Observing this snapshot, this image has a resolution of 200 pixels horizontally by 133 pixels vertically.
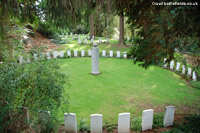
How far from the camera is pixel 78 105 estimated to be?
19.0 ft

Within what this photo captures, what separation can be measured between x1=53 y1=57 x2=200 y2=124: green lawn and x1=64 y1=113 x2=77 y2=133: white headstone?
0.63 meters

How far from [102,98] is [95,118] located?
2206 millimetres

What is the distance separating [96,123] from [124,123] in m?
0.68

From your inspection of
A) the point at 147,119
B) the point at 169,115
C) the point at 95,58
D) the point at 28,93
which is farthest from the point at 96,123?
the point at 95,58

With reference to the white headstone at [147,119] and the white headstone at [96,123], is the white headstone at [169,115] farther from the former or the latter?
the white headstone at [96,123]

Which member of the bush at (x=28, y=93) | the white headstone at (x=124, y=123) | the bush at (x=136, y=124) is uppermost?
the bush at (x=28, y=93)

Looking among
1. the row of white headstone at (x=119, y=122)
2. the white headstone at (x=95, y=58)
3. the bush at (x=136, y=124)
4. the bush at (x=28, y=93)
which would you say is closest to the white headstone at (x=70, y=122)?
the row of white headstone at (x=119, y=122)

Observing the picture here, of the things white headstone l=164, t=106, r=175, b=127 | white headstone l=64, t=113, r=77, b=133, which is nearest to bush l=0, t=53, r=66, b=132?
white headstone l=64, t=113, r=77, b=133

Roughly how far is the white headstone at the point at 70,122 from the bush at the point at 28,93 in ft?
2.03

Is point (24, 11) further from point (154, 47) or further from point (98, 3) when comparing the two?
point (154, 47)

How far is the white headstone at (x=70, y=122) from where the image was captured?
13.5ft

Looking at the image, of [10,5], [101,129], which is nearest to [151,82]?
[101,129]

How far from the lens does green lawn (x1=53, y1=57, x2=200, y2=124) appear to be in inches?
222

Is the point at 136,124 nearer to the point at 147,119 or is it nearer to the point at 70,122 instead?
the point at 147,119
